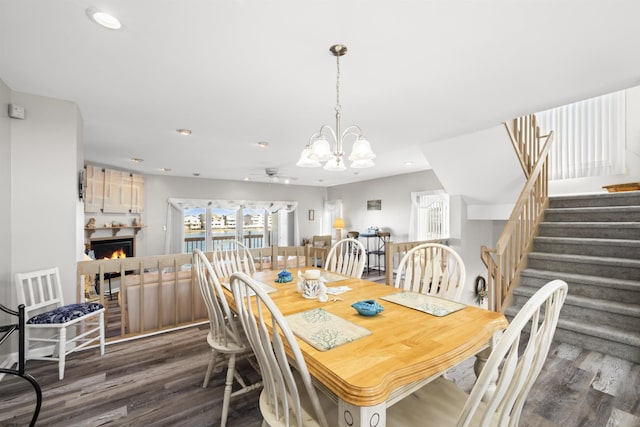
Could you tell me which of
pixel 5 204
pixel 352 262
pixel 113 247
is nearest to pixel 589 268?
pixel 352 262

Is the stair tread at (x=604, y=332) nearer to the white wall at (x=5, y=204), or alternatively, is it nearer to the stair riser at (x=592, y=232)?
the stair riser at (x=592, y=232)

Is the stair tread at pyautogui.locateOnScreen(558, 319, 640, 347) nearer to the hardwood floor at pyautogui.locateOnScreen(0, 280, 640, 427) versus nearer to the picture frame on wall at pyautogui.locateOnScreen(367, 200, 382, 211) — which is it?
the hardwood floor at pyautogui.locateOnScreen(0, 280, 640, 427)

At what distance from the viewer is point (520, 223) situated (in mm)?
3436

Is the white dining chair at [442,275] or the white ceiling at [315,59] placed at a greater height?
the white ceiling at [315,59]

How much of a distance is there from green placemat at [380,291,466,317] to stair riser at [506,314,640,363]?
2059 mm

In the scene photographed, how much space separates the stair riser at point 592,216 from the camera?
3.29m

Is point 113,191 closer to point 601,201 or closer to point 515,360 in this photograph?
point 515,360

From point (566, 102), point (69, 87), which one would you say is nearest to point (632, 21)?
point (566, 102)

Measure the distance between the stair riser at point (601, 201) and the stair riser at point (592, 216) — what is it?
203 mm

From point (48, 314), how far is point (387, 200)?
6.40 m

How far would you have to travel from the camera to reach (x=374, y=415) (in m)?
0.89

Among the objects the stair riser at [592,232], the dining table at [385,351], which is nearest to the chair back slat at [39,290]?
the dining table at [385,351]

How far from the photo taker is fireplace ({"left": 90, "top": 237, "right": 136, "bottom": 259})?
5492 millimetres

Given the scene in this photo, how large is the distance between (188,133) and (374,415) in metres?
3.73
